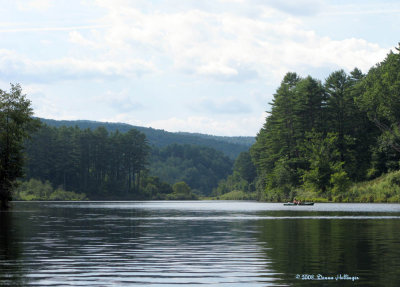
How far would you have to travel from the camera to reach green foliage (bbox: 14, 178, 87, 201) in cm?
16812

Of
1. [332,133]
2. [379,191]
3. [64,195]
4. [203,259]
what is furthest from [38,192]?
[203,259]

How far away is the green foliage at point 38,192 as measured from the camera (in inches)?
6619

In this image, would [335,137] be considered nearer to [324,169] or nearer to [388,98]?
[324,169]

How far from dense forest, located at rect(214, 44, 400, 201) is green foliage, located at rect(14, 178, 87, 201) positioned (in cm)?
6065

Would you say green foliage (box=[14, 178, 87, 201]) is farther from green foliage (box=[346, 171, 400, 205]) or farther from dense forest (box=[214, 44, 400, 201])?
green foliage (box=[346, 171, 400, 205])

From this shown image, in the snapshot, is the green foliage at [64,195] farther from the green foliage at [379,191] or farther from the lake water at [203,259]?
the lake water at [203,259]

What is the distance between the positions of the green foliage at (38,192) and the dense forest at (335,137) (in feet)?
199

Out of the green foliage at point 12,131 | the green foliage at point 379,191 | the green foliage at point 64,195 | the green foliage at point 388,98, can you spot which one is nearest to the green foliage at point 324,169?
the green foliage at point 379,191

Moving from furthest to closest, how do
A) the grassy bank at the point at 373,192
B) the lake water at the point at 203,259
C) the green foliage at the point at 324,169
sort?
the green foliage at the point at 324,169, the grassy bank at the point at 373,192, the lake water at the point at 203,259

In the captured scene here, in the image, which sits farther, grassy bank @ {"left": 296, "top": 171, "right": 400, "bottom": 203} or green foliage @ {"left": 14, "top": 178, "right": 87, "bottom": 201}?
green foliage @ {"left": 14, "top": 178, "right": 87, "bottom": 201}

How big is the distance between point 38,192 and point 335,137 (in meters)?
87.0

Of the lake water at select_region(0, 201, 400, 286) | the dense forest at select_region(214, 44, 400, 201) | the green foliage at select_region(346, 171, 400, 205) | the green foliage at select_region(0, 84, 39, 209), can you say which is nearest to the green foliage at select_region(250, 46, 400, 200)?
the dense forest at select_region(214, 44, 400, 201)

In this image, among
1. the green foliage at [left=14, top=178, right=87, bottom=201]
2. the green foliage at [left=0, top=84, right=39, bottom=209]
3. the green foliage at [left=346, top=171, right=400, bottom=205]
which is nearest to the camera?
the green foliage at [left=0, top=84, right=39, bottom=209]

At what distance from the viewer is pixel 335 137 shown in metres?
126
